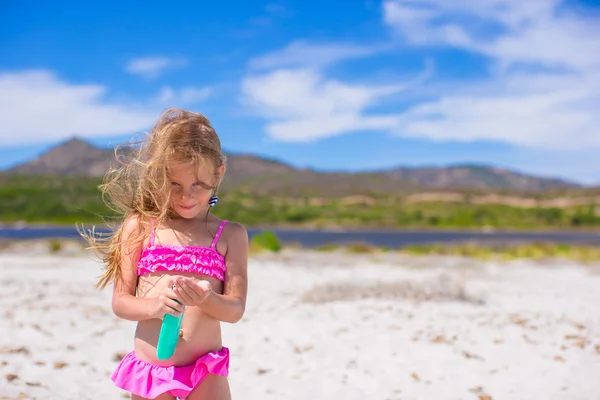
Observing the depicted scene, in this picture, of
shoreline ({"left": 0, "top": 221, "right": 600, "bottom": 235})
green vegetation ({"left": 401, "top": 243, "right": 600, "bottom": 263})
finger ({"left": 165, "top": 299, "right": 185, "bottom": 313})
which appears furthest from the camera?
shoreline ({"left": 0, "top": 221, "right": 600, "bottom": 235})

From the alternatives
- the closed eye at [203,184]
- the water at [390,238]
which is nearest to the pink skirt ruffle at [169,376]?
the closed eye at [203,184]

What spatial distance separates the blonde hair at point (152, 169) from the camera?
2.52 m

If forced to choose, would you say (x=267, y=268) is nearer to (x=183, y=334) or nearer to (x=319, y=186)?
(x=183, y=334)

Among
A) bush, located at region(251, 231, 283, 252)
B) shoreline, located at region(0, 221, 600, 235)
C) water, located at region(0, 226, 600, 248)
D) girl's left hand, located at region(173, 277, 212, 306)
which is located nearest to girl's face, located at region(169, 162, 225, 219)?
girl's left hand, located at region(173, 277, 212, 306)

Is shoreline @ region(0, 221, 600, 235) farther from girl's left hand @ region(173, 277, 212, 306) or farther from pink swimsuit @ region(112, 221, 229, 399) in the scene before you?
girl's left hand @ region(173, 277, 212, 306)

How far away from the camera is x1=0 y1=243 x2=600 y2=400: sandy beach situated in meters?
4.64

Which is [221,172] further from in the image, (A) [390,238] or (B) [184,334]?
(A) [390,238]

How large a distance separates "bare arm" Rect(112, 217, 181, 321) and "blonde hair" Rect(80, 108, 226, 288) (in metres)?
0.02

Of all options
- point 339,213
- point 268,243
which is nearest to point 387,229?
point 339,213

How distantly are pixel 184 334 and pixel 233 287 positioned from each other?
28cm

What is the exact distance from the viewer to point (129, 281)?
8.63 feet

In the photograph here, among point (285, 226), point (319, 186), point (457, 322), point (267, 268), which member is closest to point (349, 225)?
point (285, 226)

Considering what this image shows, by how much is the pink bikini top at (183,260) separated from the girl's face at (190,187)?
16cm

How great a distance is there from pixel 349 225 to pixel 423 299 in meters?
82.7
